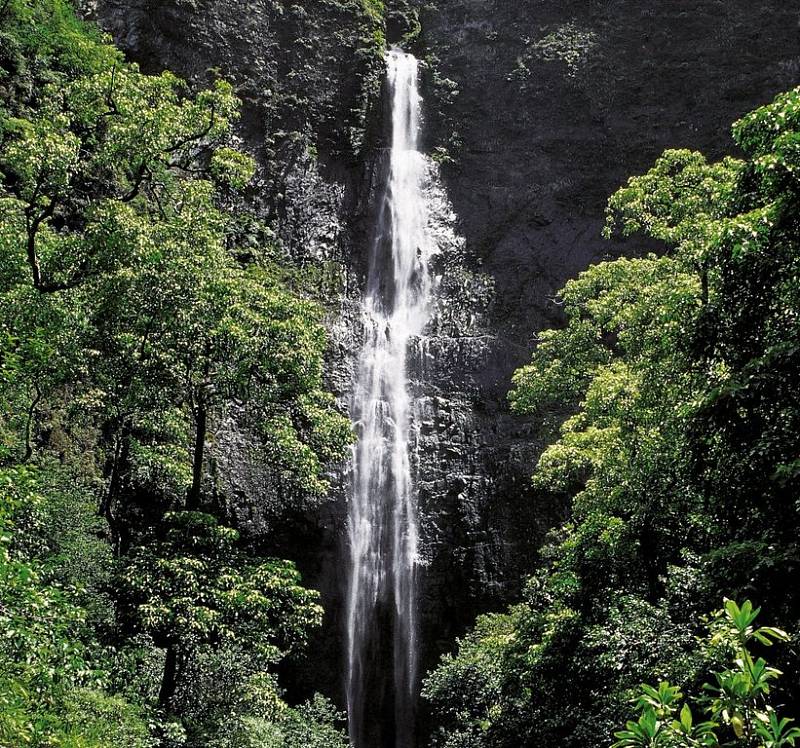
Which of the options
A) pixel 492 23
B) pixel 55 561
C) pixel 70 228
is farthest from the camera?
pixel 492 23

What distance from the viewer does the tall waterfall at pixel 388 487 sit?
1672 centimetres

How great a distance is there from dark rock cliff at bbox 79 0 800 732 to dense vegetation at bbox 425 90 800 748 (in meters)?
8.21

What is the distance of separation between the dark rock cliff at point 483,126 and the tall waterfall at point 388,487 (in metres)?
0.61

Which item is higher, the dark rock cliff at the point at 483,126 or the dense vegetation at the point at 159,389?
the dark rock cliff at the point at 483,126

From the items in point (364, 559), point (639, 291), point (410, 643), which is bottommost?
point (410, 643)

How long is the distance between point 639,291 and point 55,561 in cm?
886

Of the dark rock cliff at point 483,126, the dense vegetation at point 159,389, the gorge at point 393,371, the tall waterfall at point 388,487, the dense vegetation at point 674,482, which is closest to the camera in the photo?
the dense vegetation at point 674,482

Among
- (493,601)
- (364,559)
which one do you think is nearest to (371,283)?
(364,559)

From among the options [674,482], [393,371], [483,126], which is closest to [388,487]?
[393,371]

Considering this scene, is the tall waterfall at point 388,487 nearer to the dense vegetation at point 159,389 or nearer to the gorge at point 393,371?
the gorge at point 393,371

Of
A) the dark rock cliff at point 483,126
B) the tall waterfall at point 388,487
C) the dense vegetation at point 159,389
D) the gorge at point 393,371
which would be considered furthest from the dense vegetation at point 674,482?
the dark rock cliff at point 483,126

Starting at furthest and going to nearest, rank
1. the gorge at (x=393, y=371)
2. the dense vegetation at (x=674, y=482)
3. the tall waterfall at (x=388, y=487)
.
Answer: the tall waterfall at (x=388, y=487) < the gorge at (x=393, y=371) < the dense vegetation at (x=674, y=482)

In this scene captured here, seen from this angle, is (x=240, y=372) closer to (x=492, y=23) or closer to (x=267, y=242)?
(x=267, y=242)

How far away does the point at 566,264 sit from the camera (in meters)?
22.8
